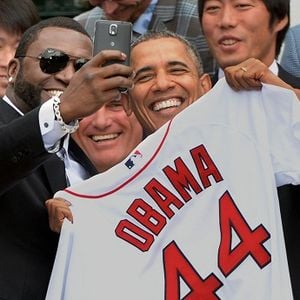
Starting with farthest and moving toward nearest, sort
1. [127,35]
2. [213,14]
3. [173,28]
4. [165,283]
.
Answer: [173,28], [213,14], [165,283], [127,35]

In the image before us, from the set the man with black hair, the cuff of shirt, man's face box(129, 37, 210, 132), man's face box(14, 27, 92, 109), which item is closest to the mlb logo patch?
the cuff of shirt

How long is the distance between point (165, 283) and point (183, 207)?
0.79 ft

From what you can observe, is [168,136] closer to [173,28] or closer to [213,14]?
[213,14]

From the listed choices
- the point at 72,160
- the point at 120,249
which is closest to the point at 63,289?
the point at 120,249

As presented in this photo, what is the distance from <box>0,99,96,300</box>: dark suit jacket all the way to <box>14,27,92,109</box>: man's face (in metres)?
0.32

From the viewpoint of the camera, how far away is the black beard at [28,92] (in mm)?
3975

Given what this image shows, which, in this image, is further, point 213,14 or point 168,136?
point 213,14

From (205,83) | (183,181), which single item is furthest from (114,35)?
(205,83)

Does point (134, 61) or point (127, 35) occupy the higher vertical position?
point (127, 35)

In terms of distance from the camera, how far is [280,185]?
11.3ft

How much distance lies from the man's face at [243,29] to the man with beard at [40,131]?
0.61 metres

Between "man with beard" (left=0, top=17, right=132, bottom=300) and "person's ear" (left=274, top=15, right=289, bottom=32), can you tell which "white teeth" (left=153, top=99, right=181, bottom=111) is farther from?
"person's ear" (left=274, top=15, right=289, bottom=32)

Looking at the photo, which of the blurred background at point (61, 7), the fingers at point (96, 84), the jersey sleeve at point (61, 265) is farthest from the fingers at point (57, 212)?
the blurred background at point (61, 7)

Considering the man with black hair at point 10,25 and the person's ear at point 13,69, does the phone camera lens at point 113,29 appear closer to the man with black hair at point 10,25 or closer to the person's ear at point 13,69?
the person's ear at point 13,69
